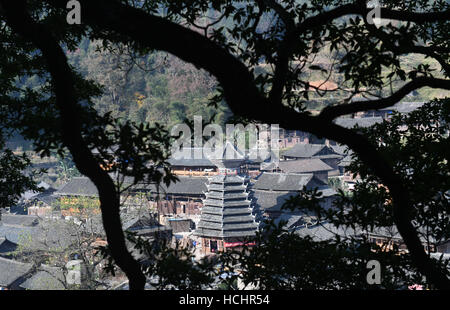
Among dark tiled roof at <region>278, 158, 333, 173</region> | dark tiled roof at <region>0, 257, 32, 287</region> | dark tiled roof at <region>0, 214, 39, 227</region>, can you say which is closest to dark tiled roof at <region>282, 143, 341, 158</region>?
dark tiled roof at <region>278, 158, 333, 173</region>

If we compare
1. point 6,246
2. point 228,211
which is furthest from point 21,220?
point 228,211

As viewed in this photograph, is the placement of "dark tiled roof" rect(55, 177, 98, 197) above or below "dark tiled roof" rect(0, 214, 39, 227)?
above

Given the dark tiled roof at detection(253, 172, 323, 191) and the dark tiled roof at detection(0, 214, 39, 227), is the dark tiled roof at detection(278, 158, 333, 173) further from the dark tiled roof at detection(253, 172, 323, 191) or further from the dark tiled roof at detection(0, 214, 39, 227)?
the dark tiled roof at detection(0, 214, 39, 227)

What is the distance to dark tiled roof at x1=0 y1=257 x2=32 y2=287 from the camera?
20516 millimetres

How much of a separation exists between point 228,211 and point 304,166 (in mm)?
17136

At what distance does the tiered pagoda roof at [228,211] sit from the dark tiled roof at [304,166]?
15.5 m

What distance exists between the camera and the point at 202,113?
166 ft

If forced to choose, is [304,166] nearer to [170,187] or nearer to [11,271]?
[170,187]

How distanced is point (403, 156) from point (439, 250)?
17790mm

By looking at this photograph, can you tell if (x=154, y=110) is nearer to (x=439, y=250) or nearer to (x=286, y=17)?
(x=439, y=250)

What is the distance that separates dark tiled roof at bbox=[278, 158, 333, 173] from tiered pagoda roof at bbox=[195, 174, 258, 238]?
15.5m

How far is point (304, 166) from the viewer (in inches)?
1592
